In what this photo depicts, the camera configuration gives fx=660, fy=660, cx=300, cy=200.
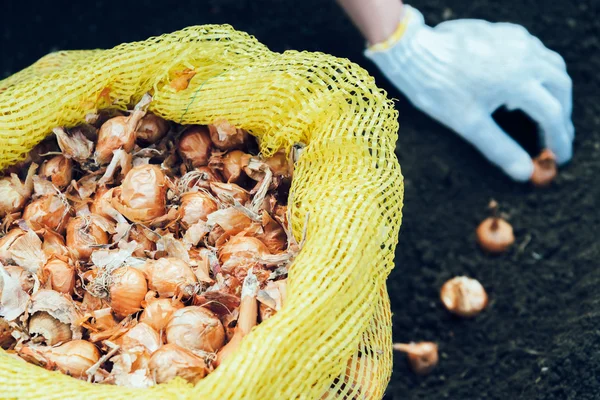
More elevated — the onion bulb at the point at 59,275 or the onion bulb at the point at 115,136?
the onion bulb at the point at 115,136

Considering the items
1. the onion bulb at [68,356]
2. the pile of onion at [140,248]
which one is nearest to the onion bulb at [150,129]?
the pile of onion at [140,248]

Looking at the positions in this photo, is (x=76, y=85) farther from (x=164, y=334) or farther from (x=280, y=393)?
(x=280, y=393)

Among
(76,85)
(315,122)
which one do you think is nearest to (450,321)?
(315,122)

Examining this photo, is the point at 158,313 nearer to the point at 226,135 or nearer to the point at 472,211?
the point at 226,135

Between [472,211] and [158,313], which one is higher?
[158,313]

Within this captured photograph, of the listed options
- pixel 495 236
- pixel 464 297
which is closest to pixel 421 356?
pixel 464 297

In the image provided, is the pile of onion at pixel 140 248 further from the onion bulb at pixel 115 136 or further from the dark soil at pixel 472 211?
the dark soil at pixel 472 211

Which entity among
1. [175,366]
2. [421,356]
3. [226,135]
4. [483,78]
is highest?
[226,135]

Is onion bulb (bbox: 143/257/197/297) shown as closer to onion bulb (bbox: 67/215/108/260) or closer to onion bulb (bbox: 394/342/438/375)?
onion bulb (bbox: 67/215/108/260)
